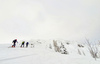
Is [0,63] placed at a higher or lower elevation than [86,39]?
lower

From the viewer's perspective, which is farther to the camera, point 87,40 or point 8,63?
point 87,40

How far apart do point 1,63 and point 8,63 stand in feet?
1.15

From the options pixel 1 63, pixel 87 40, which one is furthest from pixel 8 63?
pixel 87 40

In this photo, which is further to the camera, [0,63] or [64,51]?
[64,51]

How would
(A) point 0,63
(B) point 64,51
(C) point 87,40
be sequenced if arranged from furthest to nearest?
(B) point 64,51 < (C) point 87,40 < (A) point 0,63

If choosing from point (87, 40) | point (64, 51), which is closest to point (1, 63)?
point (87, 40)

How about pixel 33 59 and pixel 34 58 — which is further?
pixel 34 58

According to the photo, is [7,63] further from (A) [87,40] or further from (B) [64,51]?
(B) [64,51]

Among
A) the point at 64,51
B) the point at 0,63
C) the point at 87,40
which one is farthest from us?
the point at 64,51

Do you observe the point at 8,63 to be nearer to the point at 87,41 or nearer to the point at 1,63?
the point at 1,63

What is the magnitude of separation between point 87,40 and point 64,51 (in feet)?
42.9

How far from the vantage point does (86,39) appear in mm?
11367

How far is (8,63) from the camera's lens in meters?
3.07

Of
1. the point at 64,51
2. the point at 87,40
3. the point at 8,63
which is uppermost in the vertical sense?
the point at 87,40
